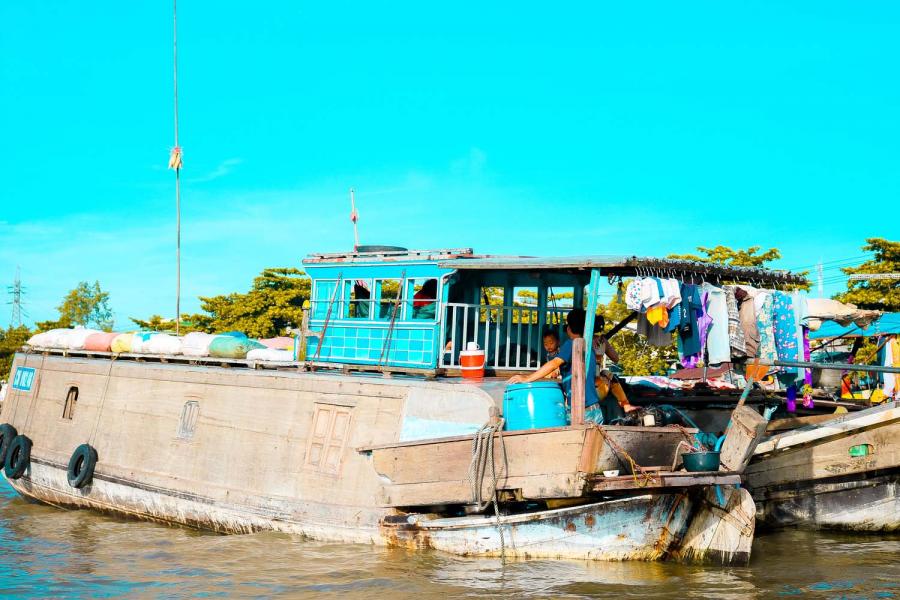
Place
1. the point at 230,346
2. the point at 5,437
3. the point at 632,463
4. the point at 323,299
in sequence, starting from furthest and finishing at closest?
the point at 5,437, the point at 230,346, the point at 323,299, the point at 632,463

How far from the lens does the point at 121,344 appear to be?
45.0ft

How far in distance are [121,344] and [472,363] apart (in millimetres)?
6987

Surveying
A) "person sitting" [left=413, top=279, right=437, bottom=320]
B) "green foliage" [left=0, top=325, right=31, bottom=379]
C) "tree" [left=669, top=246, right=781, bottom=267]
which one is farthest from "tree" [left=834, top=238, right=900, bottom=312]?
"green foliage" [left=0, top=325, right=31, bottom=379]

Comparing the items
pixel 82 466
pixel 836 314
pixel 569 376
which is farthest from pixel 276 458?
pixel 836 314

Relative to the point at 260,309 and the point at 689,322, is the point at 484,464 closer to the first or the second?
the point at 689,322

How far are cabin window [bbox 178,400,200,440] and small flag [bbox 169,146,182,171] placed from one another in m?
7.08

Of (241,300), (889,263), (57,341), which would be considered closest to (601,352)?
(57,341)

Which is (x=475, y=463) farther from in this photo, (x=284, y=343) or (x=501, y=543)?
(x=284, y=343)

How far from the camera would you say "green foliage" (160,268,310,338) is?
1406 inches

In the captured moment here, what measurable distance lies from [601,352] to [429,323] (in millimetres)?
2322

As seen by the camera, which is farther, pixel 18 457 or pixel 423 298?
pixel 18 457

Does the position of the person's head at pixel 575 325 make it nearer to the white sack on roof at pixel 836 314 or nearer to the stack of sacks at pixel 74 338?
the white sack on roof at pixel 836 314

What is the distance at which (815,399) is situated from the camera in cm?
1316

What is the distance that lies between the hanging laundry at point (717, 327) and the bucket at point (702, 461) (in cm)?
176
